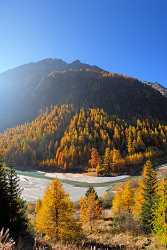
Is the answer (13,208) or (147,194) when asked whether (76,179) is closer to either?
(147,194)

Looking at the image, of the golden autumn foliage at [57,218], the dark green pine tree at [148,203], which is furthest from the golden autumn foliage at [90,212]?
the golden autumn foliage at [57,218]

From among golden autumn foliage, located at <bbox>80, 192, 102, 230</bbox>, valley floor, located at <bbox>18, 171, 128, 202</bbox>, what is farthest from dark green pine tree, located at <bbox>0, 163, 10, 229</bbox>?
valley floor, located at <bbox>18, 171, 128, 202</bbox>

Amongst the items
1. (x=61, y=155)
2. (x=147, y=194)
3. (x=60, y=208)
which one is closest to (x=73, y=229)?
(x=60, y=208)

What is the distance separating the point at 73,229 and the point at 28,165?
155 m

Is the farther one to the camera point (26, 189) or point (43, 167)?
point (43, 167)

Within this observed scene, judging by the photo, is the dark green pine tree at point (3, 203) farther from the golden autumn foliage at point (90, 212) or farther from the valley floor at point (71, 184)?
the valley floor at point (71, 184)

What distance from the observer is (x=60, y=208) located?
126 ft

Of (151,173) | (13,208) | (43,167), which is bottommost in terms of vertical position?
(13,208)

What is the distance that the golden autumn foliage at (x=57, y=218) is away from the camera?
1462 inches

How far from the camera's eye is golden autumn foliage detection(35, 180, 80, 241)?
37.1 m

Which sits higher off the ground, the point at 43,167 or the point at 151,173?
the point at 43,167

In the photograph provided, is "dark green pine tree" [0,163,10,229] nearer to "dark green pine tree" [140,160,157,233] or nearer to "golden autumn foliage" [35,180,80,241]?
"golden autumn foliage" [35,180,80,241]

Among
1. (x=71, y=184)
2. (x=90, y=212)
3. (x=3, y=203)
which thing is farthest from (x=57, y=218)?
(x=71, y=184)

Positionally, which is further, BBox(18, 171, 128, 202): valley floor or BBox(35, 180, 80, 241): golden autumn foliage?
BBox(18, 171, 128, 202): valley floor
